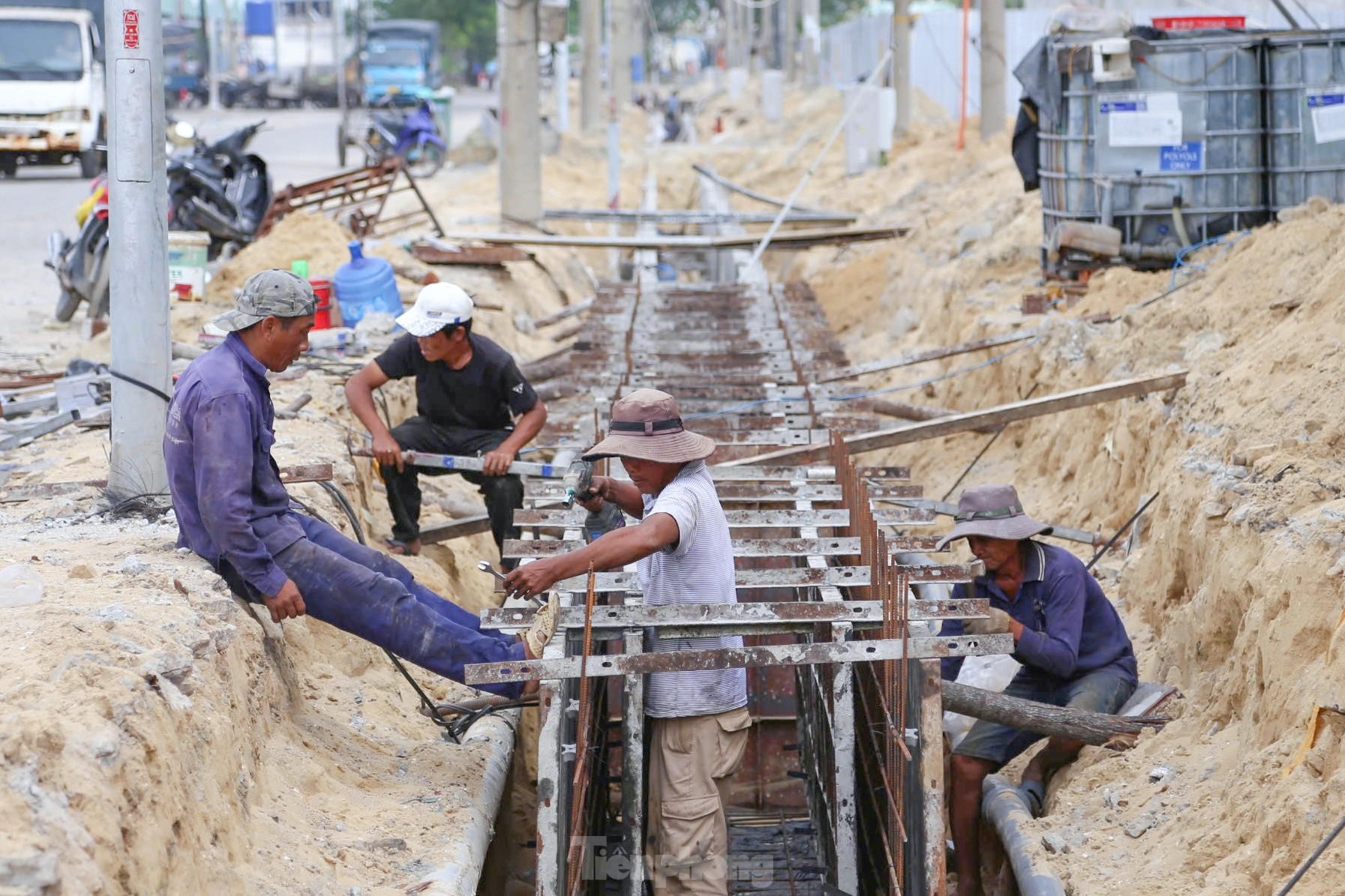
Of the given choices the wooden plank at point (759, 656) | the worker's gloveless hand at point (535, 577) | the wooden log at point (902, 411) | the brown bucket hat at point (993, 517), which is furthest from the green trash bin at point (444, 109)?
the wooden plank at point (759, 656)

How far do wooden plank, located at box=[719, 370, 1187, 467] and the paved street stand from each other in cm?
672

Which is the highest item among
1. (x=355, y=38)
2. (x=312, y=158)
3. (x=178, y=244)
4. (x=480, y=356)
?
(x=355, y=38)

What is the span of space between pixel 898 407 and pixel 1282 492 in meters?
3.45

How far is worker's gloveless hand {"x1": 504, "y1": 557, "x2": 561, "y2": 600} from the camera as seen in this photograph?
4391mm

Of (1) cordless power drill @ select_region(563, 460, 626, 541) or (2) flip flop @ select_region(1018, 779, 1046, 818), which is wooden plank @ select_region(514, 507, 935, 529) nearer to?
(1) cordless power drill @ select_region(563, 460, 626, 541)

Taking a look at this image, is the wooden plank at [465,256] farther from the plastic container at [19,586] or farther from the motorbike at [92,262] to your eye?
the plastic container at [19,586]

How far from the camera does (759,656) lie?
4383 millimetres

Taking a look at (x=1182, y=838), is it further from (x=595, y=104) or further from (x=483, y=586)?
(x=595, y=104)

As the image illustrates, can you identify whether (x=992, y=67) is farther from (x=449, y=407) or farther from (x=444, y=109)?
(x=444, y=109)

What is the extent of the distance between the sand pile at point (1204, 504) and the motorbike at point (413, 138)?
52.6 ft

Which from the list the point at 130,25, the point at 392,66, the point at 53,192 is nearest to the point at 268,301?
the point at 130,25

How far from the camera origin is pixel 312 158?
94.3ft

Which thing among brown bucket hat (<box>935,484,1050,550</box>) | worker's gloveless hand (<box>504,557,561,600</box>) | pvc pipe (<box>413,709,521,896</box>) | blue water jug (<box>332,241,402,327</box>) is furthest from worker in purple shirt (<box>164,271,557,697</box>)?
blue water jug (<box>332,241,402,327</box>)

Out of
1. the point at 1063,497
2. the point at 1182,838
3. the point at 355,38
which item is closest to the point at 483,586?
the point at 1063,497
